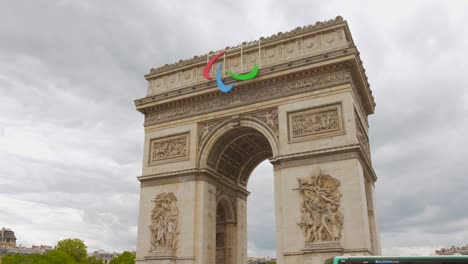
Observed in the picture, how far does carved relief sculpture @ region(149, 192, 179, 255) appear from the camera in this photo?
71.7 feet

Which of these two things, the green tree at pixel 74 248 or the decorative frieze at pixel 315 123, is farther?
the green tree at pixel 74 248

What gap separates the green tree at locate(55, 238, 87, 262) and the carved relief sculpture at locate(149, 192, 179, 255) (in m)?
46.9

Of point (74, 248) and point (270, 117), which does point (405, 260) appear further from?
point (74, 248)

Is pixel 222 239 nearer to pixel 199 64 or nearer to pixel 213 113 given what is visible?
pixel 213 113

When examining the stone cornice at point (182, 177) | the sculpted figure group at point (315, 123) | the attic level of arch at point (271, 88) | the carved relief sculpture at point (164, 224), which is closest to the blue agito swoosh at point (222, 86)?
the attic level of arch at point (271, 88)

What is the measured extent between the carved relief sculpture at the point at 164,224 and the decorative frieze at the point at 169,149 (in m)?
2.02

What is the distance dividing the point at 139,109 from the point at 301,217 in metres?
Answer: 11.7

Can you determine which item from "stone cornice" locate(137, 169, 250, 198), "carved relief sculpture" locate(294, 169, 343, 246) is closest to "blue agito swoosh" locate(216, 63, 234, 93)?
"stone cornice" locate(137, 169, 250, 198)

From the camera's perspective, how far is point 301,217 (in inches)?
757

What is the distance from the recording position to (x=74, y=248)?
64750 mm

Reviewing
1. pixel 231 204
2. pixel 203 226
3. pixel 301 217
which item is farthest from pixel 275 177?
pixel 231 204

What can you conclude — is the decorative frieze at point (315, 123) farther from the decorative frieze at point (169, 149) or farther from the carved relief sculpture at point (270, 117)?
the decorative frieze at point (169, 149)

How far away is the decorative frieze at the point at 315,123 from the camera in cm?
2006

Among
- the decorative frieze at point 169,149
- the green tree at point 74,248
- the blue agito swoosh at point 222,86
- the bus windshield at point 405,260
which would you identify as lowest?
the bus windshield at point 405,260
